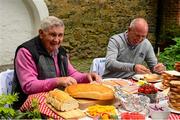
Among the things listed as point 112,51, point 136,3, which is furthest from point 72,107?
point 136,3

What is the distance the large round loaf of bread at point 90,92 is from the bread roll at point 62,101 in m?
0.10

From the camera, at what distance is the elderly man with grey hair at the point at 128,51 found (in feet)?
14.1

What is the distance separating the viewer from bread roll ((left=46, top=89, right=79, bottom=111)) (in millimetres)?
2668

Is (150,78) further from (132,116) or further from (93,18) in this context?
(93,18)

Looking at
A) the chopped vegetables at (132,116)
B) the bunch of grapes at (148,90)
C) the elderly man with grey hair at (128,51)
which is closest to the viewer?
the chopped vegetables at (132,116)

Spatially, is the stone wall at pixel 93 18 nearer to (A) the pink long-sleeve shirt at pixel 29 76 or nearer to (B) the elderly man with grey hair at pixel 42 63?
(B) the elderly man with grey hair at pixel 42 63

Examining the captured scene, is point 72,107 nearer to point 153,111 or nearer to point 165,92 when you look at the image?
point 153,111

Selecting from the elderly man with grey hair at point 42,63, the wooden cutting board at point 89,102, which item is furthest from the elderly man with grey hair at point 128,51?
the wooden cutting board at point 89,102

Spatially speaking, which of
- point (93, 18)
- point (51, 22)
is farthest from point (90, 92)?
point (93, 18)

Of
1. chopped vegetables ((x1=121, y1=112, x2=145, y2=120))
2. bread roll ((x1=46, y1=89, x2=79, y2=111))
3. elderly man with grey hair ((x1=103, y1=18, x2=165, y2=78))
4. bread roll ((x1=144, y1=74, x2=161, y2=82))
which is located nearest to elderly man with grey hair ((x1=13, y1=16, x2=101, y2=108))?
bread roll ((x1=46, y1=89, x2=79, y2=111))

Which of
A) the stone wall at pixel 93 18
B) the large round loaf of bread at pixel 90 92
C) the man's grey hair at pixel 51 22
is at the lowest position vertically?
the stone wall at pixel 93 18

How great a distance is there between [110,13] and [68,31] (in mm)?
1258

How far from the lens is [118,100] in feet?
9.62

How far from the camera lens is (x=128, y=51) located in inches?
177
